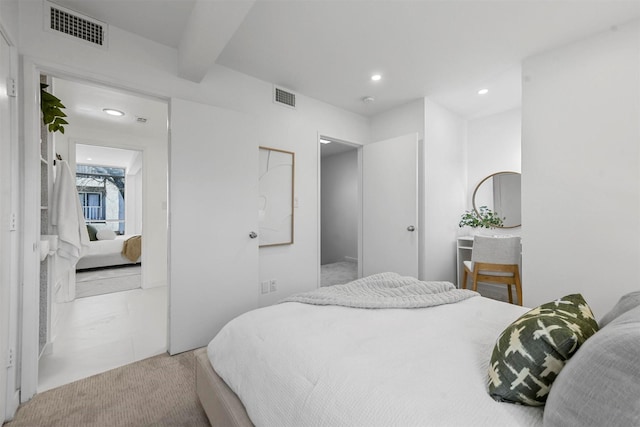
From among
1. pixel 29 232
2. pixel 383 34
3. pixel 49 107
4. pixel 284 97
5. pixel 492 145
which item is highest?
pixel 383 34

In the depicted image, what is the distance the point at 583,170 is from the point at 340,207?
4304 millimetres

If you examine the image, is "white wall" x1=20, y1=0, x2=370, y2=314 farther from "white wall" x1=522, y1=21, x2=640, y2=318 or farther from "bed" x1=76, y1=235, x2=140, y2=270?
"bed" x1=76, y1=235, x2=140, y2=270

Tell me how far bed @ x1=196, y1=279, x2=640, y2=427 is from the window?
7.74 m

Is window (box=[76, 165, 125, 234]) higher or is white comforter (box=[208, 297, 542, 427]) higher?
window (box=[76, 165, 125, 234])

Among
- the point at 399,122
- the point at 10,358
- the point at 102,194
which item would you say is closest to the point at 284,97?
the point at 399,122

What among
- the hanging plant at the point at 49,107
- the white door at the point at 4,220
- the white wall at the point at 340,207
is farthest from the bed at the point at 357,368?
the white wall at the point at 340,207

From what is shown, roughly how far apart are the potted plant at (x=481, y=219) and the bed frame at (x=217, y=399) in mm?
3526

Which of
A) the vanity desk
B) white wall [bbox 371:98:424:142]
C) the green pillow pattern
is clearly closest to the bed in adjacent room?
the green pillow pattern

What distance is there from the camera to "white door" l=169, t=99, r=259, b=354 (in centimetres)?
222

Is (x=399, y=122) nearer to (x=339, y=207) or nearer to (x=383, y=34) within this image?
(x=383, y=34)

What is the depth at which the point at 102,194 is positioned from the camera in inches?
300

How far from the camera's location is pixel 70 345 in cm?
235

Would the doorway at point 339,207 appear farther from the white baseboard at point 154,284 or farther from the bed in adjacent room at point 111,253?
the bed in adjacent room at point 111,253

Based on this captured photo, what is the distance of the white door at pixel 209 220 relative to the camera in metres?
2.22
